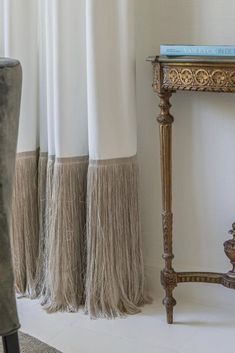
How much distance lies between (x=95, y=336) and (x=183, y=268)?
441mm

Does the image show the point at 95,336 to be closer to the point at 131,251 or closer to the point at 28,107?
the point at 131,251

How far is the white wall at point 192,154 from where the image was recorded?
1.96 meters

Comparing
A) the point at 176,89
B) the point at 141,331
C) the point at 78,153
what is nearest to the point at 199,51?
the point at 176,89

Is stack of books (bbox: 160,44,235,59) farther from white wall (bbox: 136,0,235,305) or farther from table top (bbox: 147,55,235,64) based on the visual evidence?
white wall (bbox: 136,0,235,305)

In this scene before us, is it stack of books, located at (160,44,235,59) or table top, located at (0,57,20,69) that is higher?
stack of books, located at (160,44,235,59)

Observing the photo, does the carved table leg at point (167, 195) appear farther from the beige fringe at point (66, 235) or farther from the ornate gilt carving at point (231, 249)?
the beige fringe at point (66, 235)

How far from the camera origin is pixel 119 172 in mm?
1967

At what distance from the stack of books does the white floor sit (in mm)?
898

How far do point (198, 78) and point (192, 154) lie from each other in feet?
1.29

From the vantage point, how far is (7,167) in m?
1.28


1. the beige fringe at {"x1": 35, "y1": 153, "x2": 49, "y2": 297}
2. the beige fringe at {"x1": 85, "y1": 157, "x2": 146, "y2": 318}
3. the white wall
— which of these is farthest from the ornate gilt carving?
the beige fringe at {"x1": 35, "y1": 153, "x2": 49, "y2": 297}

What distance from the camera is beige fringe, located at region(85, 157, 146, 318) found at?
196 cm

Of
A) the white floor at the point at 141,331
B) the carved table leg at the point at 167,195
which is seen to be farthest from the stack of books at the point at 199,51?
the white floor at the point at 141,331

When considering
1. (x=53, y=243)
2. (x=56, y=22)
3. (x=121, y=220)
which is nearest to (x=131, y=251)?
(x=121, y=220)
